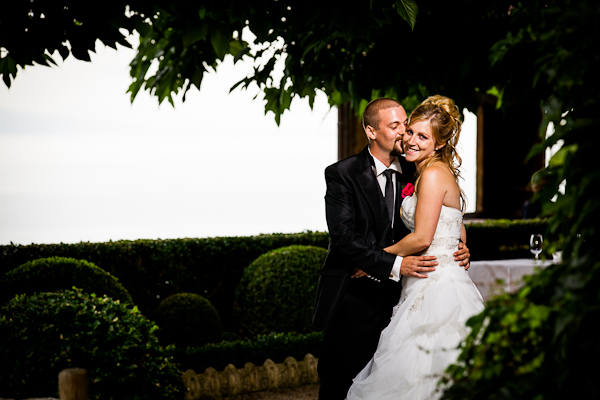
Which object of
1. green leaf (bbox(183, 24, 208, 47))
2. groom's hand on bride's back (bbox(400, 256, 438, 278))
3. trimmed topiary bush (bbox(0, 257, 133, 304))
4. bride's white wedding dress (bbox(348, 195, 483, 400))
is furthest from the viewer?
trimmed topiary bush (bbox(0, 257, 133, 304))

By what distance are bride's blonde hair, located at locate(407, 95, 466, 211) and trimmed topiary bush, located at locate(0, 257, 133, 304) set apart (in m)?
2.90

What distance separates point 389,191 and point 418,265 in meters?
0.52

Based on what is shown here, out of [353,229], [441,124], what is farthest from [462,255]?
[441,124]

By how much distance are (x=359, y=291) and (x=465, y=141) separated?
10.8 metres

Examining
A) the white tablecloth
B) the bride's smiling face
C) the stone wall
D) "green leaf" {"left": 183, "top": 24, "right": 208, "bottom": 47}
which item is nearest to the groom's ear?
the bride's smiling face

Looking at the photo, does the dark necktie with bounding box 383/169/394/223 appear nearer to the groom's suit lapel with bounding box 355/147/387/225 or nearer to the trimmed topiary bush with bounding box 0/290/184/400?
the groom's suit lapel with bounding box 355/147/387/225

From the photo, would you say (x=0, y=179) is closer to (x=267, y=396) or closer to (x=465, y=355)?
(x=267, y=396)

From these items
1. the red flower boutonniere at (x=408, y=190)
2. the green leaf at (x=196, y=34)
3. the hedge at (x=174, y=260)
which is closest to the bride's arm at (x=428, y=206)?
the red flower boutonniere at (x=408, y=190)

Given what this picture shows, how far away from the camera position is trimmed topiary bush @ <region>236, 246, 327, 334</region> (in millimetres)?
6273

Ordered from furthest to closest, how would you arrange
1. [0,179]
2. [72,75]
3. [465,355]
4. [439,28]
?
[72,75]
[0,179]
[439,28]
[465,355]

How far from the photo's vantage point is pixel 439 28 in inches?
210

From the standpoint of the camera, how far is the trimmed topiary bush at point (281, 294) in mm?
6273

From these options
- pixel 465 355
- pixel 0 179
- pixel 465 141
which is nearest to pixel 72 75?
pixel 0 179

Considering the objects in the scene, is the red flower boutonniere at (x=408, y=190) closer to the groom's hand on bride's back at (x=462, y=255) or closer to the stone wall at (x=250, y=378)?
the groom's hand on bride's back at (x=462, y=255)
